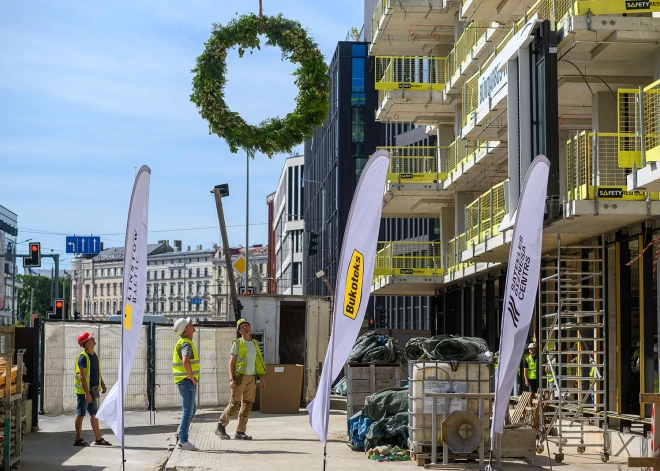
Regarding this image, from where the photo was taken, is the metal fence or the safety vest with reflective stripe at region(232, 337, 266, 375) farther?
the metal fence

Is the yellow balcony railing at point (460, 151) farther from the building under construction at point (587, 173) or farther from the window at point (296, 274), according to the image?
the window at point (296, 274)

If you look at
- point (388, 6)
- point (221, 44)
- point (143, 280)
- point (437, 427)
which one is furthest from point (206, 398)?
point (388, 6)

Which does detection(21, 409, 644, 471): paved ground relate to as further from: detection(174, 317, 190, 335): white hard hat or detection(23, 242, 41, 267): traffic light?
detection(23, 242, 41, 267): traffic light

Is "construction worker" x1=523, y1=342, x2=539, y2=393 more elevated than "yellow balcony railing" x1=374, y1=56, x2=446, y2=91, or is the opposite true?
"yellow balcony railing" x1=374, y1=56, x2=446, y2=91

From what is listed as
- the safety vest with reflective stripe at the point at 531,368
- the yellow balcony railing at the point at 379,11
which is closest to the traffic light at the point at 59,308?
the yellow balcony railing at the point at 379,11

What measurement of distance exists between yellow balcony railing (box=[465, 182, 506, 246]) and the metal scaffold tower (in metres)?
1.73

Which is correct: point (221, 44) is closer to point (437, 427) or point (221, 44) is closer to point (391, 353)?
point (391, 353)

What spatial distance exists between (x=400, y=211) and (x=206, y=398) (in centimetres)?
1935

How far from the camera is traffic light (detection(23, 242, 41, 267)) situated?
133ft

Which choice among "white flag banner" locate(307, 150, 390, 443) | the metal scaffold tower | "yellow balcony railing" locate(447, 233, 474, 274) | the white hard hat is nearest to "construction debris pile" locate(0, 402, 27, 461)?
the white hard hat

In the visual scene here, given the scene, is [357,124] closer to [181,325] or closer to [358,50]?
[358,50]

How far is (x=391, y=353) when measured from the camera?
18953 millimetres

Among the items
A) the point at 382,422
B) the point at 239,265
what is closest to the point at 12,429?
the point at 382,422

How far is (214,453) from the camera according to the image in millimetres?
15695
